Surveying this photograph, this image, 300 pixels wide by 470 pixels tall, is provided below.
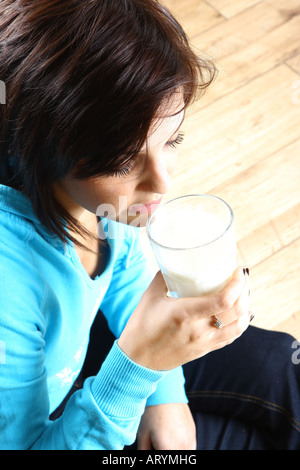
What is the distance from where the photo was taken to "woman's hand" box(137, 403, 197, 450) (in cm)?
99

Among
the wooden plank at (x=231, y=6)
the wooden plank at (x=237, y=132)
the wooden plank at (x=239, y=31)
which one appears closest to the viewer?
the wooden plank at (x=237, y=132)

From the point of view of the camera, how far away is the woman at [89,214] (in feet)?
2.15

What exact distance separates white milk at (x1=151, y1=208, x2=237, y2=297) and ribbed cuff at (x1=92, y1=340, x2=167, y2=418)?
0.12 m

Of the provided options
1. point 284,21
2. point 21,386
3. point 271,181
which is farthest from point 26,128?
point 284,21

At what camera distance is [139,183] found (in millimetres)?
761

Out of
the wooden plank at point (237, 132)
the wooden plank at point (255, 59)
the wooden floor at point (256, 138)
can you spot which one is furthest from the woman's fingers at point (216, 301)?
the wooden plank at point (255, 59)

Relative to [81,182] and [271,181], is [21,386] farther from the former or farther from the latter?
[271,181]

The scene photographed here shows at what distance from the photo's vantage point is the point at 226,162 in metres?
1.77

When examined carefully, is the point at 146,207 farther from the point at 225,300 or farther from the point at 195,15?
the point at 195,15

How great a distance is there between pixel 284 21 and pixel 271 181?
77 cm

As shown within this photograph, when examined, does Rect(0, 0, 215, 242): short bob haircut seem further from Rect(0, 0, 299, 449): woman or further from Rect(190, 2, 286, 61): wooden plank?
Rect(190, 2, 286, 61): wooden plank

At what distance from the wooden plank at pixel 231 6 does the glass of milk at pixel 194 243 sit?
5.39ft

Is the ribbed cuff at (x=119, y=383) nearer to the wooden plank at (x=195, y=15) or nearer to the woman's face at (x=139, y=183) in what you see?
the woman's face at (x=139, y=183)

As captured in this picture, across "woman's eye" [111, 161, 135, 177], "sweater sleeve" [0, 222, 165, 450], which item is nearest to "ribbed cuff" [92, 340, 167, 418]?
"sweater sleeve" [0, 222, 165, 450]
